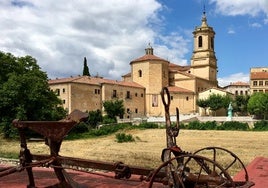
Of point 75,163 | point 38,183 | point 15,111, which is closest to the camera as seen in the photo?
point 75,163

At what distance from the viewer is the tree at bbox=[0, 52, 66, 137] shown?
34.4m

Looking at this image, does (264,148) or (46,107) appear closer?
(264,148)

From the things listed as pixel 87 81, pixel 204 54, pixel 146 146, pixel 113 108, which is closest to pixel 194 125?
pixel 113 108

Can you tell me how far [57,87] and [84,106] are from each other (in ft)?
16.2

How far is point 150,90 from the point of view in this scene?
6712 cm

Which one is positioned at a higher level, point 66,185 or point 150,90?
point 150,90

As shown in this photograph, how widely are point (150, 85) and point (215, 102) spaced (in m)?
11.5

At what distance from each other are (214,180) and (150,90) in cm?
6367

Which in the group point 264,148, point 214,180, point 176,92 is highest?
point 176,92

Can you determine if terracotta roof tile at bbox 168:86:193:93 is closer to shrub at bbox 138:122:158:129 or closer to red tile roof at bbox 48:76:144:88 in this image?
red tile roof at bbox 48:76:144:88

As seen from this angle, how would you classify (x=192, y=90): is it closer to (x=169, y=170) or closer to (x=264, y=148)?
(x=264, y=148)

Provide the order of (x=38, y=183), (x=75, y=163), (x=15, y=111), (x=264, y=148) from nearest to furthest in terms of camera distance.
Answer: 1. (x=75, y=163)
2. (x=38, y=183)
3. (x=264, y=148)
4. (x=15, y=111)

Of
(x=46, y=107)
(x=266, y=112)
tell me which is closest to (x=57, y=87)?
(x=46, y=107)

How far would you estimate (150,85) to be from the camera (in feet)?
220
